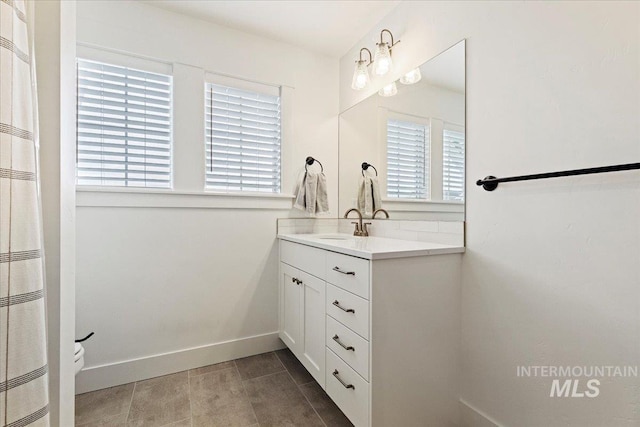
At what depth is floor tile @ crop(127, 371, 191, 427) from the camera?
1.49 metres

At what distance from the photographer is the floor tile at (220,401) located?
4.85ft

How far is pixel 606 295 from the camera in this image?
0.98 metres

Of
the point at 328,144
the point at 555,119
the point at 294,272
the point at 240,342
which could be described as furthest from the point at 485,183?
the point at 240,342

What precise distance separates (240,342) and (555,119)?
85.4 inches

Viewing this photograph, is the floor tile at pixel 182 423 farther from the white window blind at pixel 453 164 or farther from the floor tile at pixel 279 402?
the white window blind at pixel 453 164

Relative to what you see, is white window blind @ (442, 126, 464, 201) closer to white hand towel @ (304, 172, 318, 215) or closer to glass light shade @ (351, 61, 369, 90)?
glass light shade @ (351, 61, 369, 90)

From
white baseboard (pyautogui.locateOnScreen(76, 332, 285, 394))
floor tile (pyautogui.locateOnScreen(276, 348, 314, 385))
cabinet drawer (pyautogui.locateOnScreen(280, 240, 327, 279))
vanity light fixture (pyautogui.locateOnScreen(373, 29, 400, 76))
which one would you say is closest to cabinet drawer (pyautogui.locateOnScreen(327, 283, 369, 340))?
cabinet drawer (pyautogui.locateOnScreen(280, 240, 327, 279))

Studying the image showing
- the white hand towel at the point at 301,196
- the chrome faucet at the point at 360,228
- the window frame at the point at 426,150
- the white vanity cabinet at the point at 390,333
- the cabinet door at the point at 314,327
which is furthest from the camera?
the white hand towel at the point at 301,196

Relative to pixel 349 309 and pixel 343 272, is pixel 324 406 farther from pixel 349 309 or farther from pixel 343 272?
pixel 343 272

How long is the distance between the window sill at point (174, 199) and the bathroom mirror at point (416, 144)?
0.63 metres

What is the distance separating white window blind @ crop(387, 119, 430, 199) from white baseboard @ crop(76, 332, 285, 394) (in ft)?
4.64

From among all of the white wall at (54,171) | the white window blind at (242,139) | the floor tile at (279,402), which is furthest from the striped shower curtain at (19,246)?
the white window blind at (242,139)

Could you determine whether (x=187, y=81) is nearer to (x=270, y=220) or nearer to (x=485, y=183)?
(x=270, y=220)

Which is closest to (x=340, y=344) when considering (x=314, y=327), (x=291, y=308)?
(x=314, y=327)
